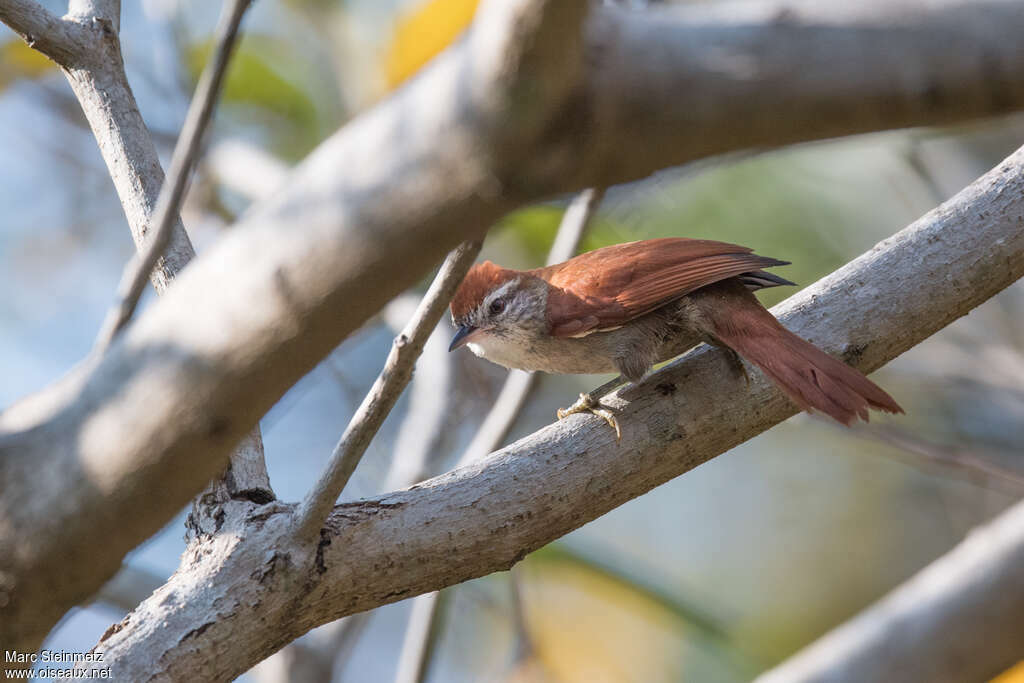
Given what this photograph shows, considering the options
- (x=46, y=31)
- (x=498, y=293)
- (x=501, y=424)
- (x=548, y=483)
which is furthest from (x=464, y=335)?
(x=46, y=31)

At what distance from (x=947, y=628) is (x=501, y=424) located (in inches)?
66.6

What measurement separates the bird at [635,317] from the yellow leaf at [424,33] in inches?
62.4

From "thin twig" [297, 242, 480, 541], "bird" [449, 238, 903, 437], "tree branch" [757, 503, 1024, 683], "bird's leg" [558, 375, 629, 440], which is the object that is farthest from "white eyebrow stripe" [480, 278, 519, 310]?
"tree branch" [757, 503, 1024, 683]

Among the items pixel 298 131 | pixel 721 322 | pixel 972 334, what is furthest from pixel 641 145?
pixel 298 131

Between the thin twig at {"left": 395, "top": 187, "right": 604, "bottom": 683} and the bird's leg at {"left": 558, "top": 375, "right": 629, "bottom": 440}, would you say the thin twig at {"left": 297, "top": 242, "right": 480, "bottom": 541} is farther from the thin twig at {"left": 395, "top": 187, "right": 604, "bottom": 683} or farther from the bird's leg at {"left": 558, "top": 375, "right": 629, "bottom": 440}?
the thin twig at {"left": 395, "top": 187, "right": 604, "bottom": 683}

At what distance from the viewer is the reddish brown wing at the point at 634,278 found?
2.94 m

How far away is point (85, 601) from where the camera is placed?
1.24 meters

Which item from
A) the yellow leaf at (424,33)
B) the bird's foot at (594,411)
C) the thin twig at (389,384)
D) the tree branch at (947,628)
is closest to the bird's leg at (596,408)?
the bird's foot at (594,411)

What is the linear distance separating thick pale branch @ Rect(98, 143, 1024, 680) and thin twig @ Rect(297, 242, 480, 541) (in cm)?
22

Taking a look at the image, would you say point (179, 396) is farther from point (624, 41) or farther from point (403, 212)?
point (624, 41)

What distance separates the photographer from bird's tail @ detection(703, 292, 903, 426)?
2406mm

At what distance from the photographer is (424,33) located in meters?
4.85

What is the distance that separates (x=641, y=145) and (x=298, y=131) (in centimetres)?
571

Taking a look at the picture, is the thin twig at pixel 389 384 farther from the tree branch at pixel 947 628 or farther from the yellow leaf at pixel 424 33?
the yellow leaf at pixel 424 33
